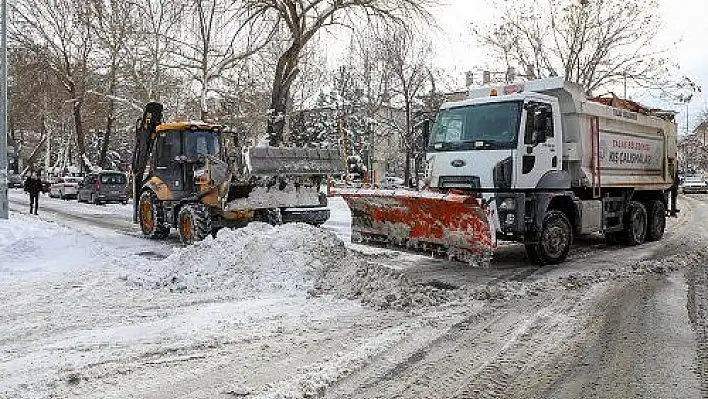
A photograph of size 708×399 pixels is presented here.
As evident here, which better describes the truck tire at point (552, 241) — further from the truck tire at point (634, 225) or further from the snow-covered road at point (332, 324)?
the truck tire at point (634, 225)

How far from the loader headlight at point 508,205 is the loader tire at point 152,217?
852 cm

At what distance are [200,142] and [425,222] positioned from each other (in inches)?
253

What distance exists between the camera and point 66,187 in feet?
123

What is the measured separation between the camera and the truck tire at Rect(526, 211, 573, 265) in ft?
36.3

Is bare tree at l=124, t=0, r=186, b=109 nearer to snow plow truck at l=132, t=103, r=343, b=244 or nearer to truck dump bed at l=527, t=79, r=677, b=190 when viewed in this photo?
snow plow truck at l=132, t=103, r=343, b=244

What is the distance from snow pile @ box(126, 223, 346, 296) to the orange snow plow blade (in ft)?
4.19

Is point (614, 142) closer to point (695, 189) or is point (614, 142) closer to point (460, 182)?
point (460, 182)

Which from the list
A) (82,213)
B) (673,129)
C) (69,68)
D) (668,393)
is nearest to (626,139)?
(673,129)

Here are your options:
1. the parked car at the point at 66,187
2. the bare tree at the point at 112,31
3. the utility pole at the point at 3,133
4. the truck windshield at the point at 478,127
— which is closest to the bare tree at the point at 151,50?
the bare tree at the point at 112,31

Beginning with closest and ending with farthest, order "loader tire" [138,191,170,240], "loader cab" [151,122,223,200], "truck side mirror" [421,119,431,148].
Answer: "truck side mirror" [421,119,431,148] → "loader cab" [151,122,223,200] → "loader tire" [138,191,170,240]

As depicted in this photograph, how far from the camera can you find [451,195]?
32.9ft

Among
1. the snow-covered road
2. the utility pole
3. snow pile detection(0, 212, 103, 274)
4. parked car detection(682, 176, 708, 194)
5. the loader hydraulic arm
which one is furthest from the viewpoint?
parked car detection(682, 176, 708, 194)

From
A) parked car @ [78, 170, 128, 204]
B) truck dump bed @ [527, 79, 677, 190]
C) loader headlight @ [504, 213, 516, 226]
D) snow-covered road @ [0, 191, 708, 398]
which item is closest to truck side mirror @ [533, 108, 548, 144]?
truck dump bed @ [527, 79, 677, 190]

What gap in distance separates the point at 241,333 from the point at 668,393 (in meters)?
3.89
